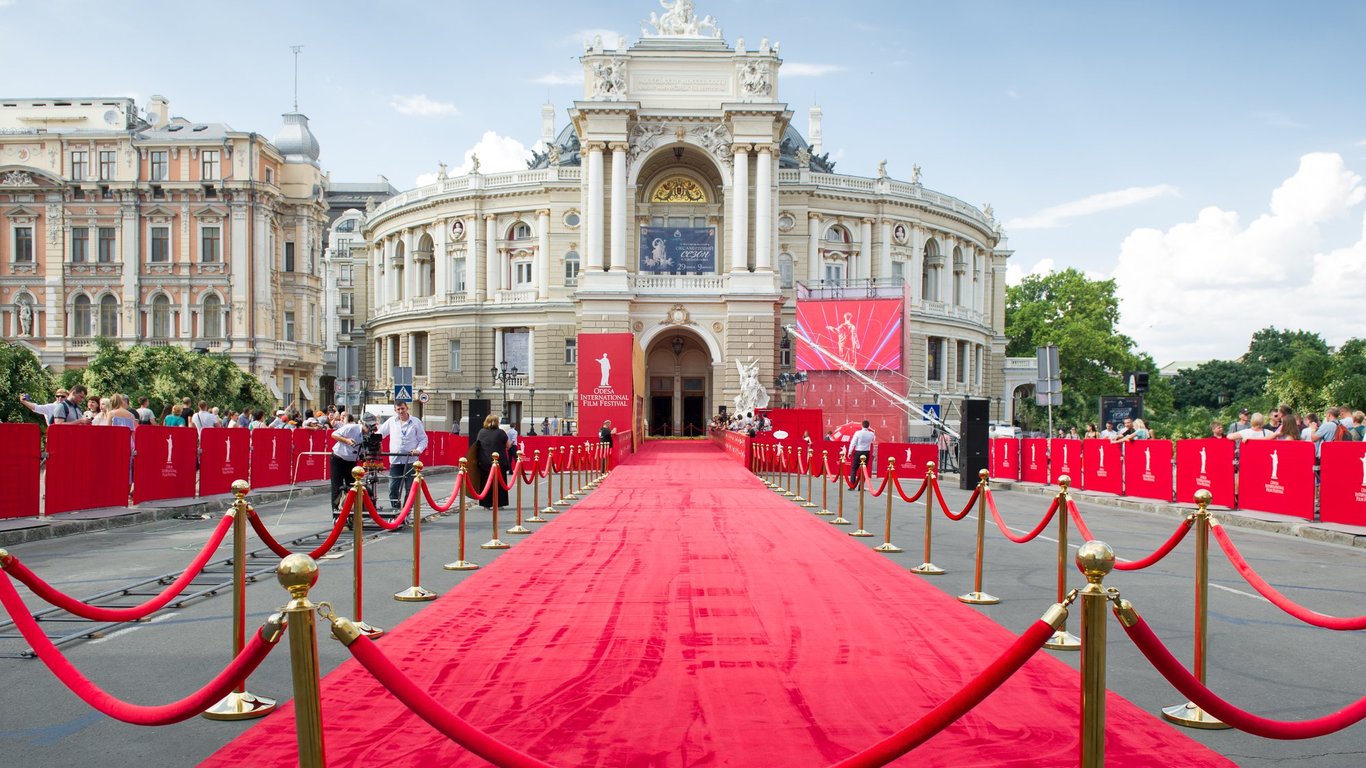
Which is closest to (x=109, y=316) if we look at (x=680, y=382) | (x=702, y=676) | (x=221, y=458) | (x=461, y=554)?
(x=680, y=382)

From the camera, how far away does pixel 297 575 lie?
439cm

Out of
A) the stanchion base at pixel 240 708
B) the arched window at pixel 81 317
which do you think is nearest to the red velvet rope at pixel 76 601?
the stanchion base at pixel 240 708

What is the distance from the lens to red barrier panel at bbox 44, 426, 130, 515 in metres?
15.3

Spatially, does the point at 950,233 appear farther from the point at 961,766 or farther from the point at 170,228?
the point at 961,766

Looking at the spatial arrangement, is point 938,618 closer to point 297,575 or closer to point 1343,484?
point 297,575

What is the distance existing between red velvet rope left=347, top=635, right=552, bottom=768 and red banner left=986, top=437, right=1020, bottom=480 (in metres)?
26.7

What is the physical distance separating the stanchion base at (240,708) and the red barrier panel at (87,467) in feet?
35.4

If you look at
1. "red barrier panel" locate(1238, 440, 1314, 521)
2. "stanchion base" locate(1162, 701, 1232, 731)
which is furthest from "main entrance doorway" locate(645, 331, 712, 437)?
"stanchion base" locate(1162, 701, 1232, 731)

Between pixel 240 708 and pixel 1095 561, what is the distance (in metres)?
4.81

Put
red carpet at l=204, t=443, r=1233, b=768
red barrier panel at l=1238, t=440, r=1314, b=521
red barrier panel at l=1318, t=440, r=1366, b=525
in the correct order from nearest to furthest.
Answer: red carpet at l=204, t=443, r=1233, b=768
red barrier panel at l=1318, t=440, r=1366, b=525
red barrier panel at l=1238, t=440, r=1314, b=521

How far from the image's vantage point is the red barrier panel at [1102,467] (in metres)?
22.9

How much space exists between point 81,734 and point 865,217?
189ft

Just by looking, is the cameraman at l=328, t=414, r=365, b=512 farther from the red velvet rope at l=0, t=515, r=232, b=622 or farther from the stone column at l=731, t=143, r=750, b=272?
the stone column at l=731, t=143, r=750, b=272

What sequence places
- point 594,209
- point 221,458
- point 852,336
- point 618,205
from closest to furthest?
point 221,458 → point 852,336 → point 618,205 → point 594,209
